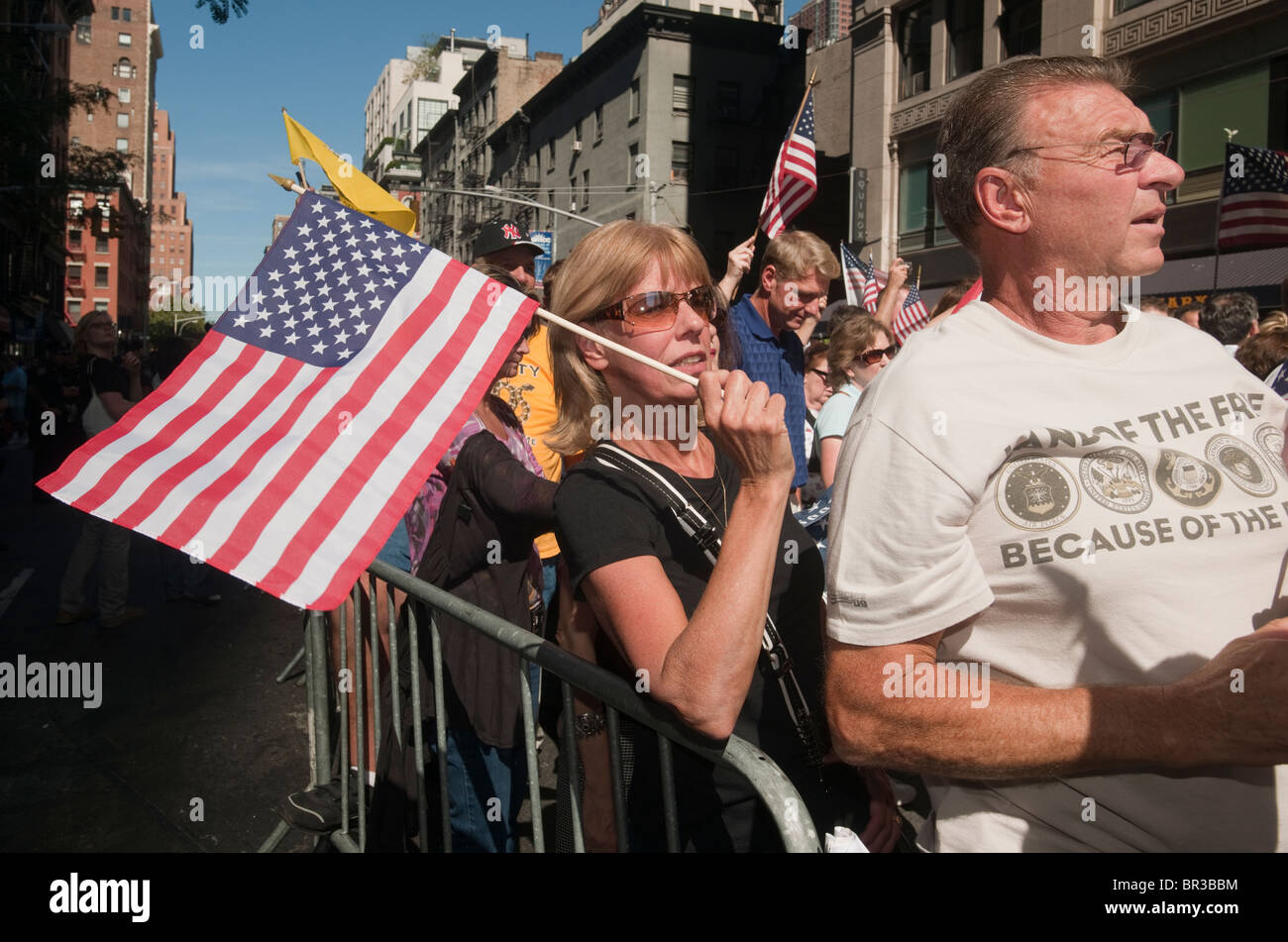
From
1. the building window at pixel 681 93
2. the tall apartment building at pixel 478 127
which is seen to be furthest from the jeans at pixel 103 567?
the tall apartment building at pixel 478 127

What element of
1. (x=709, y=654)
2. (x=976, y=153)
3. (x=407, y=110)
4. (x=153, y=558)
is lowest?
(x=153, y=558)

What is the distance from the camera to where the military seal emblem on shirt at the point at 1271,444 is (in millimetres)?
1637

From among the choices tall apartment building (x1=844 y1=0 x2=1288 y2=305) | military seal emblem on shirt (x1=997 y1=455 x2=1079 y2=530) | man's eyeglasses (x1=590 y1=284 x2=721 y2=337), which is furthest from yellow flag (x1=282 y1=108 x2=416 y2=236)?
tall apartment building (x1=844 y1=0 x2=1288 y2=305)

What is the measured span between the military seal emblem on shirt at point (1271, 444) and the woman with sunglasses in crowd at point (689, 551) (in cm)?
80

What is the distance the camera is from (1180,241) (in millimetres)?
17328

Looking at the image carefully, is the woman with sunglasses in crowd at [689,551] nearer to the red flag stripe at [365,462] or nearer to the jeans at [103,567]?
the red flag stripe at [365,462]

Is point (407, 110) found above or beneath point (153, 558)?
above

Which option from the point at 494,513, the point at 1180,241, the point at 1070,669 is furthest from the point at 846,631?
the point at 1180,241

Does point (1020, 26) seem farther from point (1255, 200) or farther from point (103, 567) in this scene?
point (103, 567)

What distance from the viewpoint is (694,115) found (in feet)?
132

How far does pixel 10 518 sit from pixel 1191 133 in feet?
66.1

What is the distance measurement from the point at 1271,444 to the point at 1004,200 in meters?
0.63

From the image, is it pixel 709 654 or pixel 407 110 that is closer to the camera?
pixel 709 654
